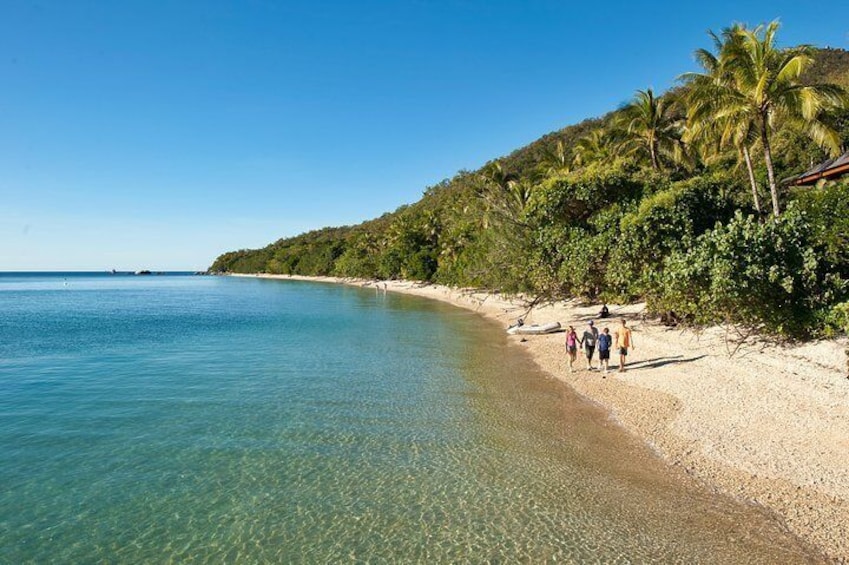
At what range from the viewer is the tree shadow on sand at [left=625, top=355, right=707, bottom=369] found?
17812 millimetres

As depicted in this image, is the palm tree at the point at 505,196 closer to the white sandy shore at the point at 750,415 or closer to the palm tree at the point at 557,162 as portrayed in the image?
the palm tree at the point at 557,162

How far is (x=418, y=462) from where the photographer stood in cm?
1123

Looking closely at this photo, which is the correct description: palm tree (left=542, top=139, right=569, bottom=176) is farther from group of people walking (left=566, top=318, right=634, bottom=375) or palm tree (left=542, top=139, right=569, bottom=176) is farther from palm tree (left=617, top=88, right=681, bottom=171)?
group of people walking (left=566, top=318, right=634, bottom=375)

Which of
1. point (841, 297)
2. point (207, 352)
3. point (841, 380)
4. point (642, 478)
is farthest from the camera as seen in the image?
point (207, 352)

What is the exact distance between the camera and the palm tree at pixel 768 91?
19.0 meters

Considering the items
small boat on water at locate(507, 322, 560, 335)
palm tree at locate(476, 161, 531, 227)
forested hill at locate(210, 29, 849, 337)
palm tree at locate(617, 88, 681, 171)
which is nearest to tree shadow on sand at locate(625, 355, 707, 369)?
forested hill at locate(210, 29, 849, 337)

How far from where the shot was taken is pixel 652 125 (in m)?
33.5

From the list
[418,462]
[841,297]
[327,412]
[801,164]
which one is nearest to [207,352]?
[327,412]

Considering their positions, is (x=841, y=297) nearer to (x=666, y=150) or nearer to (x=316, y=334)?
(x=666, y=150)

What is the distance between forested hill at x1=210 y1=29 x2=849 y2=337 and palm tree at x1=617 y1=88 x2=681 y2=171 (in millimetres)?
122

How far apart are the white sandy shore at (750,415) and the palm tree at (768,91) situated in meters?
A: 7.27

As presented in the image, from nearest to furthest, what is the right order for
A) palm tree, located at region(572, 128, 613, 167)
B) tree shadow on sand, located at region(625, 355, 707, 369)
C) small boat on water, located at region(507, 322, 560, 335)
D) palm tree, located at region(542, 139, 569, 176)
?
tree shadow on sand, located at region(625, 355, 707, 369)
small boat on water, located at region(507, 322, 560, 335)
palm tree, located at region(572, 128, 613, 167)
palm tree, located at region(542, 139, 569, 176)

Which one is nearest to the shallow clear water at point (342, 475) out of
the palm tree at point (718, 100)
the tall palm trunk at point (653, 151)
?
the palm tree at point (718, 100)

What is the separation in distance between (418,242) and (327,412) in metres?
73.3
